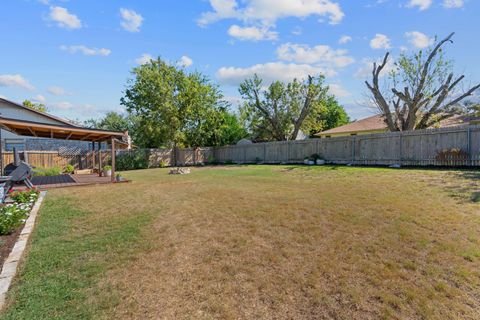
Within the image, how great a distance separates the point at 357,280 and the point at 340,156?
13073 millimetres

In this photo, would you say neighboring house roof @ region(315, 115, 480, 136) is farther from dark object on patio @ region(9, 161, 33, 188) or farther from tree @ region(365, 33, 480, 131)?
dark object on patio @ region(9, 161, 33, 188)

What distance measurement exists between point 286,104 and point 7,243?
2404 centimetres

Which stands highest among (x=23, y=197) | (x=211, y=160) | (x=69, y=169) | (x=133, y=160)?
(x=133, y=160)

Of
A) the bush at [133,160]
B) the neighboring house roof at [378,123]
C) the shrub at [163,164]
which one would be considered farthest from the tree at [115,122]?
the neighboring house roof at [378,123]

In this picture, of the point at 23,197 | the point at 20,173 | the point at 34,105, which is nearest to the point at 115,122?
the point at 34,105

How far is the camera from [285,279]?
Result: 113 inches

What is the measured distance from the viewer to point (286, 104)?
84.9 ft

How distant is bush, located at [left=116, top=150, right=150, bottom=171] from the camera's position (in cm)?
2119

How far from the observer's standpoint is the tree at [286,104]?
980 inches

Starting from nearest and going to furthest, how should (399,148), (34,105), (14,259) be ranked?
1. (14,259)
2. (399,148)
3. (34,105)

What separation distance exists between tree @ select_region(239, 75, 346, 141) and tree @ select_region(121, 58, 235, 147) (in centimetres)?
364

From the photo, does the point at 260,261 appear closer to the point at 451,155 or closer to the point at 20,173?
the point at 20,173

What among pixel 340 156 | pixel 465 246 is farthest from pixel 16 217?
pixel 340 156

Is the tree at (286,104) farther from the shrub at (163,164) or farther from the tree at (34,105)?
the tree at (34,105)
